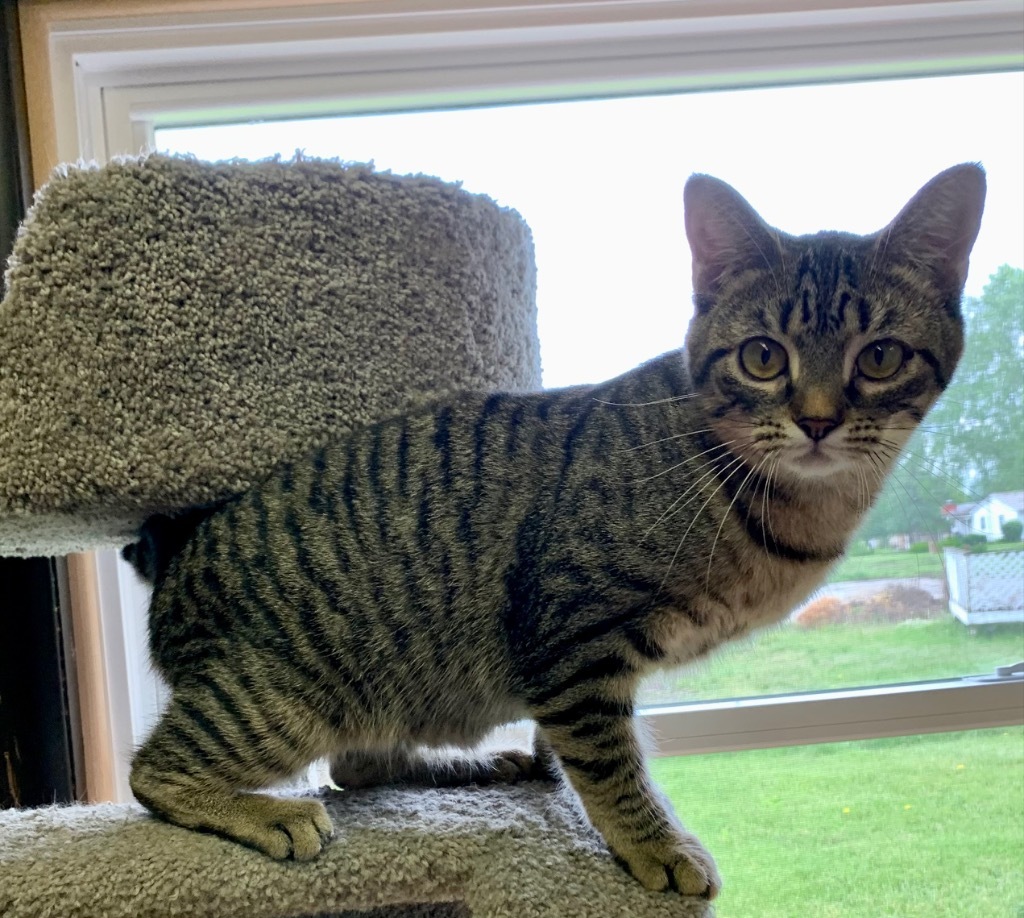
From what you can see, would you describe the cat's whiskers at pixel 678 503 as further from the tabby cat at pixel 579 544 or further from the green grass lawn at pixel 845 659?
the green grass lawn at pixel 845 659

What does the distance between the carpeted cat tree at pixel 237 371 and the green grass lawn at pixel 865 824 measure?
24.9 inches

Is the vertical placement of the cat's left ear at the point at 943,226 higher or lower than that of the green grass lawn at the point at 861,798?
higher

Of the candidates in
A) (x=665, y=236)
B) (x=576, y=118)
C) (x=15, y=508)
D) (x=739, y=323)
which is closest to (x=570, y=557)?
(x=739, y=323)

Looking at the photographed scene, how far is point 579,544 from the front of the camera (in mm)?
910

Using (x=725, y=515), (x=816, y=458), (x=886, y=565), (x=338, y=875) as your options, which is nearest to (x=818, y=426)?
(x=816, y=458)

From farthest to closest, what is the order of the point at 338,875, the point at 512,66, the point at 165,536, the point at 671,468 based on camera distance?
the point at 512,66
the point at 165,536
the point at 671,468
the point at 338,875

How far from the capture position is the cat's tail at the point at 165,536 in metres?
1.04

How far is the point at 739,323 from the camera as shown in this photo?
93cm

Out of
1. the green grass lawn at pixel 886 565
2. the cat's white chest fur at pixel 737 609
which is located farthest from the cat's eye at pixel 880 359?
the green grass lawn at pixel 886 565

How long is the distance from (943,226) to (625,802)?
2.24 ft

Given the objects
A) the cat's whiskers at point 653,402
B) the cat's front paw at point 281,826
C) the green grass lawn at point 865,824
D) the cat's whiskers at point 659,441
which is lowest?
the green grass lawn at point 865,824

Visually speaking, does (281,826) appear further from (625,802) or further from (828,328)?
(828,328)

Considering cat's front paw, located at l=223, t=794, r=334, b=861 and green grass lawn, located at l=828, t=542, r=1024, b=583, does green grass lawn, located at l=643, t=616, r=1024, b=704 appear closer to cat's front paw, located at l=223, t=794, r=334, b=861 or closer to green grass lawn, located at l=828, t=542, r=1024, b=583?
green grass lawn, located at l=828, t=542, r=1024, b=583

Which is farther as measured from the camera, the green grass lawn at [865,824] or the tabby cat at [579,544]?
the green grass lawn at [865,824]
